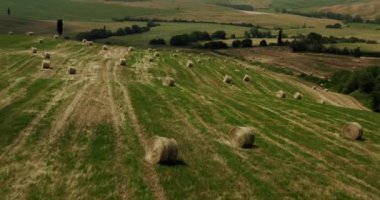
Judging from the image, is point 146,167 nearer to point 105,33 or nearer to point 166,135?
point 166,135

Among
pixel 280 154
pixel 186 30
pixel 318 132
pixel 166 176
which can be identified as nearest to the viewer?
pixel 166 176

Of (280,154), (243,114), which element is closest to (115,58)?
(243,114)

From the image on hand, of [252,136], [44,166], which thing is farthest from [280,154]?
[44,166]

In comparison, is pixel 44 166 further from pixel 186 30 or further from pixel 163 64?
pixel 186 30

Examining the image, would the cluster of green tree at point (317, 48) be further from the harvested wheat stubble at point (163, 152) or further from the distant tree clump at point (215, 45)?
the harvested wheat stubble at point (163, 152)

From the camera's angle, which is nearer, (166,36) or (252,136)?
(252,136)

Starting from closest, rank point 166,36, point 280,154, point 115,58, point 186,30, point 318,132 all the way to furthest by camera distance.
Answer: point 280,154 < point 318,132 < point 115,58 < point 166,36 < point 186,30

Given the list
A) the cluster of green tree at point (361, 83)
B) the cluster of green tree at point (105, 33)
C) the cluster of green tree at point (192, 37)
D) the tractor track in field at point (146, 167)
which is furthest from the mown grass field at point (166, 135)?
the cluster of green tree at point (105, 33)
